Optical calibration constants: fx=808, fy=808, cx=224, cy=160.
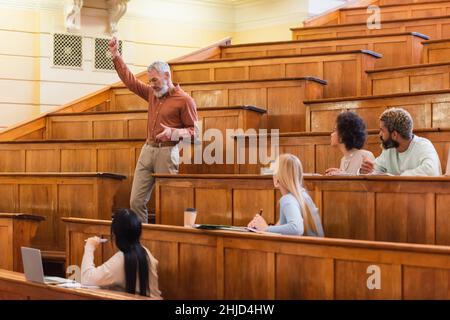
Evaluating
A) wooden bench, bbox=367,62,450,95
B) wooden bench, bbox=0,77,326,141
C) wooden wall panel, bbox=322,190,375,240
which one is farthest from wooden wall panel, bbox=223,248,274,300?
wooden bench, bbox=367,62,450,95

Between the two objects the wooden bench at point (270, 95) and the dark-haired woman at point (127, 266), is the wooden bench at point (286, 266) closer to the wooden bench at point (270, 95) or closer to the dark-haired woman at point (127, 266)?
the dark-haired woman at point (127, 266)

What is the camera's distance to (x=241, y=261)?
1.32 m

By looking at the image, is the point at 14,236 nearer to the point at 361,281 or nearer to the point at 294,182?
the point at 294,182

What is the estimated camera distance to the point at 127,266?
1333mm

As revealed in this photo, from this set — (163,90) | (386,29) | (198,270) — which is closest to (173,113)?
(163,90)

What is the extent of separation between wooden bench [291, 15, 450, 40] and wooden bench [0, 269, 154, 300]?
165cm

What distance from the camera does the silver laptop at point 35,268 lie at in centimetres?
134

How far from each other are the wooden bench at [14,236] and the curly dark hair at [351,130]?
736mm

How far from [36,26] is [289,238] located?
1807 millimetres

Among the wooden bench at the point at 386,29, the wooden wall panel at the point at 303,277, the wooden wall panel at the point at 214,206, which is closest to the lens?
the wooden wall panel at the point at 303,277

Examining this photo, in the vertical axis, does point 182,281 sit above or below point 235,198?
below

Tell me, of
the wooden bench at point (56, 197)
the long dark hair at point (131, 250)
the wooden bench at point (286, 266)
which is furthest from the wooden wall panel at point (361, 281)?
the wooden bench at point (56, 197)
